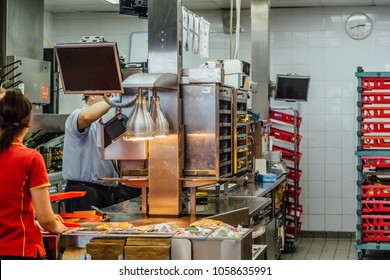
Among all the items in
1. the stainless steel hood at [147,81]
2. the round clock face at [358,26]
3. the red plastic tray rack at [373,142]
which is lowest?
the red plastic tray rack at [373,142]

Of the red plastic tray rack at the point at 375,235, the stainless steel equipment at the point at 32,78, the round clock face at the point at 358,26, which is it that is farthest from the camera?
the round clock face at the point at 358,26

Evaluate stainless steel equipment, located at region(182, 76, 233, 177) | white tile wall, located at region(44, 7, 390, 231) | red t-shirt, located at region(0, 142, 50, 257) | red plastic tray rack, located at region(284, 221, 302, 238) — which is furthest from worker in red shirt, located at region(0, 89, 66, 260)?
white tile wall, located at region(44, 7, 390, 231)

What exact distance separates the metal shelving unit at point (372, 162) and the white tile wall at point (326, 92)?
3131 mm

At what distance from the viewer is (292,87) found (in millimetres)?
9195

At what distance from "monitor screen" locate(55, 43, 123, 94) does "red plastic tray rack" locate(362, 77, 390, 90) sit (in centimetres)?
293

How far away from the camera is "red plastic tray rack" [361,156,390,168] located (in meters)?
6.48

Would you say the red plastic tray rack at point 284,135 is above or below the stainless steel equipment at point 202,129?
below

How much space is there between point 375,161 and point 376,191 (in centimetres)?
29

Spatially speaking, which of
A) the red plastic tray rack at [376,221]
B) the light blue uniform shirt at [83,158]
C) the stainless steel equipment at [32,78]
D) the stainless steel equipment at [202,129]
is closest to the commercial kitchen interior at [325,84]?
the stainless steel equipment at [32,78]

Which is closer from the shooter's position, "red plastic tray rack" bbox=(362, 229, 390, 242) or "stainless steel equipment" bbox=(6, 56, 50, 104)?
"red plastic tray rack" bbox=(362, 229, 390, 242)

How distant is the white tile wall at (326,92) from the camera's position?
977 centimetres

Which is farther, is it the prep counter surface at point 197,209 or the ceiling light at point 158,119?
the prep counter surface at point 197,209

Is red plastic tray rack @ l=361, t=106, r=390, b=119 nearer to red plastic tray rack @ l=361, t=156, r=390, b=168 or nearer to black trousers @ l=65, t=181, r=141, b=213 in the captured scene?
red plastic tray rack @ l=361, t=156, r=390, b=168

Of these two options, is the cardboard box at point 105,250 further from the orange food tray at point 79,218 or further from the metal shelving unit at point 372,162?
the metal shelving unit at point 372,162
